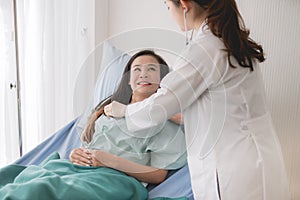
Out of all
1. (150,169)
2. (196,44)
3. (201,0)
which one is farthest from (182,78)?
(150,169)

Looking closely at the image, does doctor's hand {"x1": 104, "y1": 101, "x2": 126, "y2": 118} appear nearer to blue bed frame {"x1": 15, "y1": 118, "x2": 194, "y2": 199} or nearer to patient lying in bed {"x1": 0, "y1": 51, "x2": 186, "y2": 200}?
patient lying in bed {"x1": 0, "y1": 51, "x2": 186, "y2": 200}

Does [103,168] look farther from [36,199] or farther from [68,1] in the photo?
[68,1]

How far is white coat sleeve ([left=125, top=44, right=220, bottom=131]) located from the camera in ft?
3.61

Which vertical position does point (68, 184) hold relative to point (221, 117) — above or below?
below

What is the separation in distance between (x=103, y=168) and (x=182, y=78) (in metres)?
0.50

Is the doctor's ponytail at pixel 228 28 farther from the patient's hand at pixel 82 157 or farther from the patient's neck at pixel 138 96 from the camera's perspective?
the patient's hand at pixel 82 157

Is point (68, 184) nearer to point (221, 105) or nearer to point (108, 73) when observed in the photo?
point (108, 73)

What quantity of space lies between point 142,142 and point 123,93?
200mm

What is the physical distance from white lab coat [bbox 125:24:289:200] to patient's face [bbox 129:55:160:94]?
45 mm

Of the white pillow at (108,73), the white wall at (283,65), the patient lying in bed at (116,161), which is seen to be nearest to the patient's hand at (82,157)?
the patient lying in bed at (116,161)

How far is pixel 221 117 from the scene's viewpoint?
115cm

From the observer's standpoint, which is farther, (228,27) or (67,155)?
(67,155)

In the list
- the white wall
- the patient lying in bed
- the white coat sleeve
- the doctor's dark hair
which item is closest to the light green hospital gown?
the patient lying in bed

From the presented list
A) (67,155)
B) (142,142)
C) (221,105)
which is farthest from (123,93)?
(67,155)
